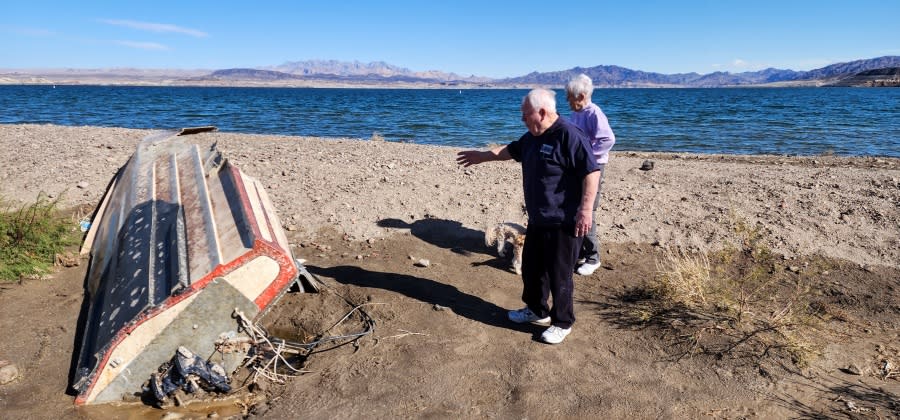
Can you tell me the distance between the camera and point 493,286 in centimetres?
541

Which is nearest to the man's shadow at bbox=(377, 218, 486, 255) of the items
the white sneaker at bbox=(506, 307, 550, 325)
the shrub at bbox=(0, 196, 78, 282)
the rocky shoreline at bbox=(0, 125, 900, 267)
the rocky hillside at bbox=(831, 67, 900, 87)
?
the rocky shoreline at bbox=(0, 125, 900, 267)

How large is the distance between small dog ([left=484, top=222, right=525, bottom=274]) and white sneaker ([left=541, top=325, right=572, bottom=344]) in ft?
4.83

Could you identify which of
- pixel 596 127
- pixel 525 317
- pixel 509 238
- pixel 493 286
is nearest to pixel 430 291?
pixel 493 286

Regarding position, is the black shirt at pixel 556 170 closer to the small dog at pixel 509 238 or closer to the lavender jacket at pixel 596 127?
the lavender jacket at pixel 596 127

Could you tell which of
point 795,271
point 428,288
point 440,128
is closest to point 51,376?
point 428,288

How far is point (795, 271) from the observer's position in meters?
5.58

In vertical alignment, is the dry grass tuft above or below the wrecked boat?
below

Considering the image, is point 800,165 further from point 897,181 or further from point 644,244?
point 644,244

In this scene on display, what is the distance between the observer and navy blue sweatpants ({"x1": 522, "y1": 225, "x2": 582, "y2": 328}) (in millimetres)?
4035

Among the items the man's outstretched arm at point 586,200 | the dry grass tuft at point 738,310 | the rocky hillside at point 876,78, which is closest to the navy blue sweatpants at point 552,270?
the man's outstretched arm at point 586,200

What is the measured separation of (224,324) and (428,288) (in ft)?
6.50

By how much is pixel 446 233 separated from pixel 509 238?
1.09 meters

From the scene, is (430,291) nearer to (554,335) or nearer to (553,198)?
(554,335)

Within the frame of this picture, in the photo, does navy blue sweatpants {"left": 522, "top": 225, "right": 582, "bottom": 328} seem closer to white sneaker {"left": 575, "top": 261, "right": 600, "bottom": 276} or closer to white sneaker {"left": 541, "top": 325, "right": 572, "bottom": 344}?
white sneaker {"left": 541, "top": 325, "right": 572, "bottom": 344}
